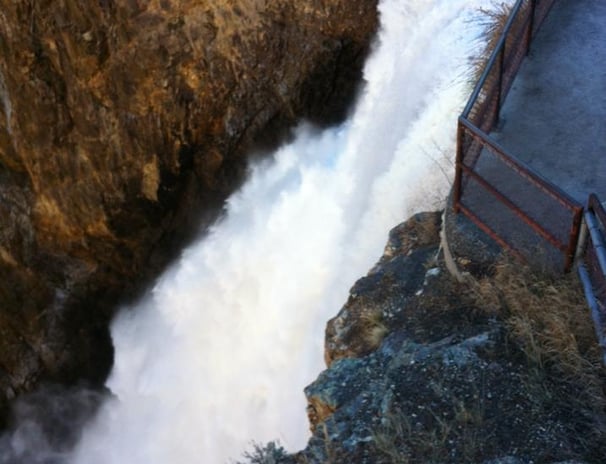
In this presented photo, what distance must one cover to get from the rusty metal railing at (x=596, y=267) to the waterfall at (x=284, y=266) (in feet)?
9.36

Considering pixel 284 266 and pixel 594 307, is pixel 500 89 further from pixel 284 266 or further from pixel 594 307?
pixel 284 266

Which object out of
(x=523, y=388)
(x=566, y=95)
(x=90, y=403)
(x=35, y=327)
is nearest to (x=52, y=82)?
(x=35, y=327)

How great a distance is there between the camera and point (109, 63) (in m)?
11.7

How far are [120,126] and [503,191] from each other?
306 inches

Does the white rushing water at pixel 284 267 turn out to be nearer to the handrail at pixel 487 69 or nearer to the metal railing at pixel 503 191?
the metal railing at pixel 503 191

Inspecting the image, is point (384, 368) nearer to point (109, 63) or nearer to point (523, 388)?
point (523, 388)

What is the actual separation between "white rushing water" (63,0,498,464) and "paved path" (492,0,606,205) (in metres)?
1.23

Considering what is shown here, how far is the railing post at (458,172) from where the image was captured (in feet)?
18.3

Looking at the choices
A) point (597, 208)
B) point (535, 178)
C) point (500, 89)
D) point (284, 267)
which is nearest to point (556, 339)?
point (597, 208)

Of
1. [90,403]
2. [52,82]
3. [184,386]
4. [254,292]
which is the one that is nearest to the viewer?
[254,292]

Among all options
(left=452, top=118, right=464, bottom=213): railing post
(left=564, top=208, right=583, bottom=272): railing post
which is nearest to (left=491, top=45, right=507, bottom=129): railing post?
(left=452, top=118, right=464, bottom=213): railing post

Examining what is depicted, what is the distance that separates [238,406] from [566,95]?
211 inches

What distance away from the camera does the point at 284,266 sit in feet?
32.9

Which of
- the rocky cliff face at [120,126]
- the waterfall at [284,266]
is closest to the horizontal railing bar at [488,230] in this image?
the waterfall at [284,266]
